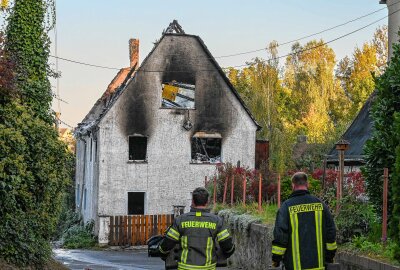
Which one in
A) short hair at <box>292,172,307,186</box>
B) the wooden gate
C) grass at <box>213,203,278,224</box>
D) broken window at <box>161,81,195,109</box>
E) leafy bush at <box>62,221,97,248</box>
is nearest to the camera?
short hair at <box>292,172,307,186</box>

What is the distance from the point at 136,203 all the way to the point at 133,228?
10.5 feet

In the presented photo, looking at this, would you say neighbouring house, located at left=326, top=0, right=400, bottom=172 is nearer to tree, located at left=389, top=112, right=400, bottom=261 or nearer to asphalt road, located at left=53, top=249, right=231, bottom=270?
asphalt road, located at left=53, top=249, right=231, bottom=270

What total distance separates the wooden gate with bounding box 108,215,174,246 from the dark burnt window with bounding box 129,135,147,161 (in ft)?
12.8

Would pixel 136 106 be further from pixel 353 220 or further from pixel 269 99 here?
pixel 353 220

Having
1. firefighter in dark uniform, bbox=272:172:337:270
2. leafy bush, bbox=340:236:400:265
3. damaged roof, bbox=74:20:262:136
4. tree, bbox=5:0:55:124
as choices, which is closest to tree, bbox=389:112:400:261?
leafy bush, bbox=340:236:400:265

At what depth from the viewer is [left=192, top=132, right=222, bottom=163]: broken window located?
42.0m

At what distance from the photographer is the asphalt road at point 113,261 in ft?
86.3

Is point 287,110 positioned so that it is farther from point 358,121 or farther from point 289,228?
point 289,228

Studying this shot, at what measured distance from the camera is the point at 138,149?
41469mm

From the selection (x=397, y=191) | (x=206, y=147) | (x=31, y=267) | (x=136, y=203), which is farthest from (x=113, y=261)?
(x=397, y=191)

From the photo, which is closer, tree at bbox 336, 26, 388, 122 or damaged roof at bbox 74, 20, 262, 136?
damaged roof at bbox 74, 20, 262, 136

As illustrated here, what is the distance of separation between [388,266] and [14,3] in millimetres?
14814

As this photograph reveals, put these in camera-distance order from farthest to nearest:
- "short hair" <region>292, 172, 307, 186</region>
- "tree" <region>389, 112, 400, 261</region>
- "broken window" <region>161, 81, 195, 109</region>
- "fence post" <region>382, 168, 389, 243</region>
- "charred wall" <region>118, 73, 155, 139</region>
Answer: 1. "broken window" <region>161, 81, 195, 109</region>
2. "charred wall" <region>118, 73, 155, 139</region>
3. "fence post" <region>382, 168, 389, 243</region>
4. "tree" <region>389, 112, 400, 261</region>
5. "short hair" <region>292, 172, 307, 186</region>

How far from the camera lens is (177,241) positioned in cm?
922
